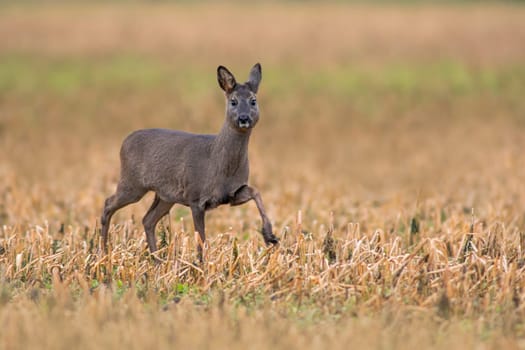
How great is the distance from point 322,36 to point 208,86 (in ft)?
33.5

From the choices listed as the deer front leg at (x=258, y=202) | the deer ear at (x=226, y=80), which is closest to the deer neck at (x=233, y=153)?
the deer front leg at (x=258, y=202)

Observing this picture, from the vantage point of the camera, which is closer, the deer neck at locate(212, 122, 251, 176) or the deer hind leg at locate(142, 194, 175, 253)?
the deer neck at locate(212, 122, 251, 176)

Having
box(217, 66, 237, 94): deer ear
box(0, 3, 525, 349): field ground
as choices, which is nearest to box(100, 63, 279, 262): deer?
box(217, 66, 237, 94): deer ear

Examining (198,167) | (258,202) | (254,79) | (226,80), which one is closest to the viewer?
(258,202)

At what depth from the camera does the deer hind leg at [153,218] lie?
37.1 ft

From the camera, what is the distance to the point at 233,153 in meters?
10.1

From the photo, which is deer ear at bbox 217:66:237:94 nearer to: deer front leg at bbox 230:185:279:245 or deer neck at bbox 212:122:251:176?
deer neck at bbox 212:122:251:176

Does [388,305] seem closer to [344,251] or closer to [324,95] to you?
[344,251]

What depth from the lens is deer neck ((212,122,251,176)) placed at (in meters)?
10.1

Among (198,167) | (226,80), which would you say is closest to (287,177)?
(198,167)

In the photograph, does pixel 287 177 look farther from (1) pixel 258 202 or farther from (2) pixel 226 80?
(1) pixel 258 202

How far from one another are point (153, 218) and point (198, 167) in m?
1.24

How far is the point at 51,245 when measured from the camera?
34.8ft

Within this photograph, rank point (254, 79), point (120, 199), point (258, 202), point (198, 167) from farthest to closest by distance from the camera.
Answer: point (120, 199), point (198, 167), point (254, 79), point (258, 202)
